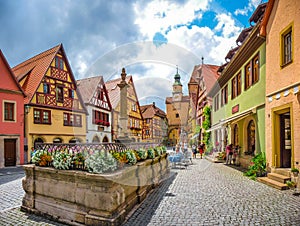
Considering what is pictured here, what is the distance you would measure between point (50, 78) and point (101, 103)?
22.1 ft

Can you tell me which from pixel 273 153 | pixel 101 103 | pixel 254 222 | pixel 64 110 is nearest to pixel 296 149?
pixel 273 153

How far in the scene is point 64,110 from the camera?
→ 68.2 ft

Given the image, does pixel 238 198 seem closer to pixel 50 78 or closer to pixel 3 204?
pixel 3 204

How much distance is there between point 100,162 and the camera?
4.64 metres

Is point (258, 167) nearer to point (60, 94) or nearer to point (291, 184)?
point (291, 184)

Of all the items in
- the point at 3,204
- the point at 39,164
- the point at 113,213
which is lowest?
the point at 3,204

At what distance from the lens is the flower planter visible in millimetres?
4438

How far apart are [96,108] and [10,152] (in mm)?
9486

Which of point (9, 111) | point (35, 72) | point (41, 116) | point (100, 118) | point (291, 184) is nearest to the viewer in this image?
point (291, 184)

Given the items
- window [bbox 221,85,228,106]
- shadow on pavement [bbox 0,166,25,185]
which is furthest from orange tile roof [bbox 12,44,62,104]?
window [bbox 221,85,228,106]

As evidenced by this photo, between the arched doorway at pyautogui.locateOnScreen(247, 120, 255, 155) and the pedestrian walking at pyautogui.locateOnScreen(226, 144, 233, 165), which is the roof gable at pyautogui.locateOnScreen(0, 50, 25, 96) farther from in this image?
the arched doorway at pyautogui.locateOnScreen(247, 120, 255, 155)

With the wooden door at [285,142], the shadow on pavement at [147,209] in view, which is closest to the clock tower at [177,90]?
the wooden door at [285,142]

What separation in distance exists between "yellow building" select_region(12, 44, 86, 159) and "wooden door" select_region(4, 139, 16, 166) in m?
0.96

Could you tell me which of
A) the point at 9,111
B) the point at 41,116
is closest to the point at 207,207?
the point at 9,111
